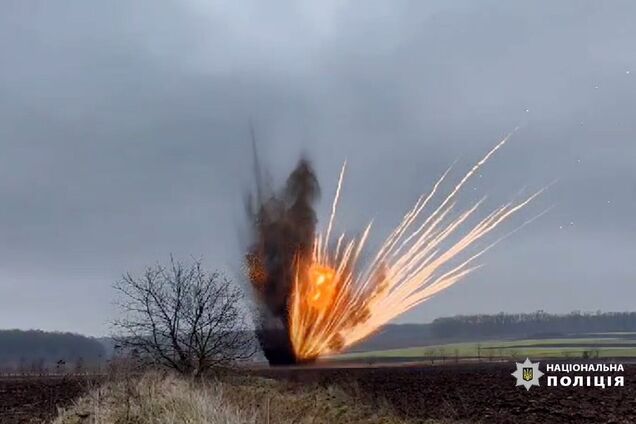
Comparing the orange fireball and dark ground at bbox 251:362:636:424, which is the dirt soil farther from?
the orange fireball

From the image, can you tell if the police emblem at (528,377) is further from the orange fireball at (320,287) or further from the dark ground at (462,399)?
the orange fireball at (320,287)

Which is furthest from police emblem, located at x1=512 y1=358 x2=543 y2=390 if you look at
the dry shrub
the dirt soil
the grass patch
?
the dry shrub

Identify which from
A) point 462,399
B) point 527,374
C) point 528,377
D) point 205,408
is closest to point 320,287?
point 527,374

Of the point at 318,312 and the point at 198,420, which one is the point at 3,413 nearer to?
the point at 198,420

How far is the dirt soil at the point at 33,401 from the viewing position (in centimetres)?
3014

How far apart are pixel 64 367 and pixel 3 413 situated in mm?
47003

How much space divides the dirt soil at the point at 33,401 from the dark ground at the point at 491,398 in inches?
556

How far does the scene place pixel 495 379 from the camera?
162ft

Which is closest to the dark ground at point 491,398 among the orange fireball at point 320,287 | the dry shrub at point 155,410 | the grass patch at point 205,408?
the grass patch at point 205,408

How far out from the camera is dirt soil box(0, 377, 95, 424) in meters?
30.1

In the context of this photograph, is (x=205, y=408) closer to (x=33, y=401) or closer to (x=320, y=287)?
(x=33, y=401)

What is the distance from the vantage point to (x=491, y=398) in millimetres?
36219

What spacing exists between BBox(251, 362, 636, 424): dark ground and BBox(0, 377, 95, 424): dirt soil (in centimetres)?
1412

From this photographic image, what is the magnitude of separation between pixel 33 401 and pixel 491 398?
25.0m
